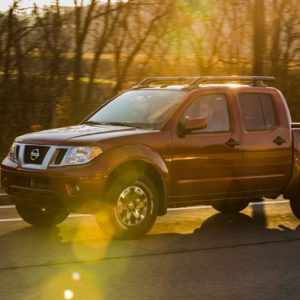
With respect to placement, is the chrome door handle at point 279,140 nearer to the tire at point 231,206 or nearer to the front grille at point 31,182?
the tire at point 231,206

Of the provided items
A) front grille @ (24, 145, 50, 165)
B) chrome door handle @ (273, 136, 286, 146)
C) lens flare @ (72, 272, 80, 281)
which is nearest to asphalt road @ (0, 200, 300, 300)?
lens flare @ (72, 272, 80, 281)

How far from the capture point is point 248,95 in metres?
10.1

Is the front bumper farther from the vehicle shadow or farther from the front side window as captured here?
the front side window

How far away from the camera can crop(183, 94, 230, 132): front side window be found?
9.53 m

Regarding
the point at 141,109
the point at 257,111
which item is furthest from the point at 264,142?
the point at 141,109

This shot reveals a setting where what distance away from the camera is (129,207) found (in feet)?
28.9

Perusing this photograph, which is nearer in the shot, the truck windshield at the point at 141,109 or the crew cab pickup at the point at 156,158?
the crew cab pickup at the point at 156,158

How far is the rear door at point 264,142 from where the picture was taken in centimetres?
980

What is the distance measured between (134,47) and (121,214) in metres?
10.6

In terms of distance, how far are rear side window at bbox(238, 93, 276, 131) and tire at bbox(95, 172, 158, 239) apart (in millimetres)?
1752

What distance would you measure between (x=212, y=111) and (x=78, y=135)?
5.98 feet

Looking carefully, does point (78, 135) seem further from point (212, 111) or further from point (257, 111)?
point (257, 111)

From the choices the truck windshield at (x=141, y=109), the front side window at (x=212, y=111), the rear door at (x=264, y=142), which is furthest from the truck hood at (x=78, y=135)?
the rear door at (x=264, y=142)

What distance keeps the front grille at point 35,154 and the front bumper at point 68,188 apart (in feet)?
0.47
